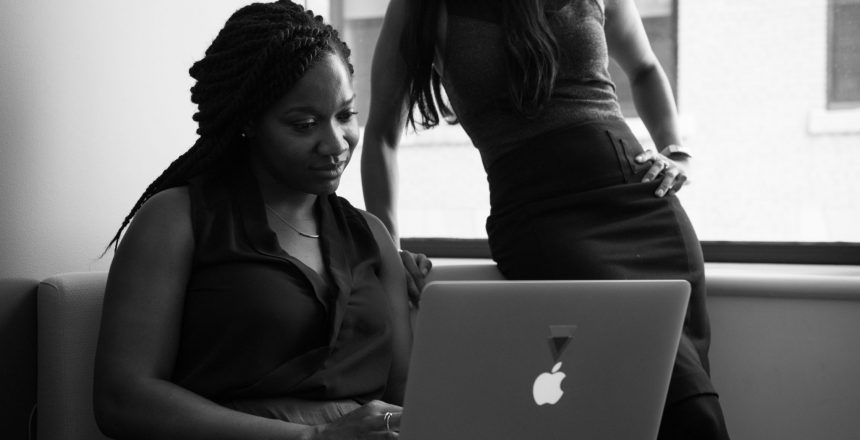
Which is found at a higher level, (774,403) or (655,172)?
(655,172)

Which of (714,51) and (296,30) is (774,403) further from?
(296,30)

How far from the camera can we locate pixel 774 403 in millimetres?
2070

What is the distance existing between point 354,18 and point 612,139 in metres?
1.49

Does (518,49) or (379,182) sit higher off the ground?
(518,49)

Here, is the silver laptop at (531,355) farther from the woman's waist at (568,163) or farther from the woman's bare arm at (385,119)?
the woman's bare arm at (385,119)

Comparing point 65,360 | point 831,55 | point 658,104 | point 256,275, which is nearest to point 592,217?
point 658,104

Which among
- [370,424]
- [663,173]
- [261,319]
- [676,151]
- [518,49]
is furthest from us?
[676,151]

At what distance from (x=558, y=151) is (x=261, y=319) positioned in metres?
0.64

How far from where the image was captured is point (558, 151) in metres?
1.75

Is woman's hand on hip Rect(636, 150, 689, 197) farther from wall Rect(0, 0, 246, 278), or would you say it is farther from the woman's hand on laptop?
wall Rect(0, 0, 246, 278)

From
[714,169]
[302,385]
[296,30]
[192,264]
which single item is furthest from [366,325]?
[714,169]

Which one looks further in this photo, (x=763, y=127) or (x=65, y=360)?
(x=763, y=127)

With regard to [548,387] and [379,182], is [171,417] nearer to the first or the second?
[548,387]

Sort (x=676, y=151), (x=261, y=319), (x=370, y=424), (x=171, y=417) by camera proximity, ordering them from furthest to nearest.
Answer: (x=676, y=151), (x=261, y=319), (x=171, y=417), (x=370, y=424)
